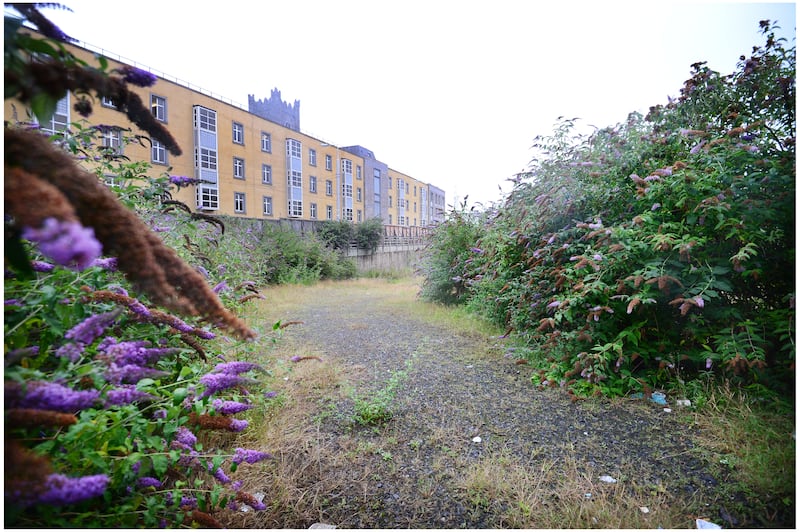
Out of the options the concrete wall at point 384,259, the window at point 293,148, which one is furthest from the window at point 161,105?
the concrete wall at point 384,259

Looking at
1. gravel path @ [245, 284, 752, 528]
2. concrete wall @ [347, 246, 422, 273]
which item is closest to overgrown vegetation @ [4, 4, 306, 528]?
gravel path @ [245, 284, 752, 528]

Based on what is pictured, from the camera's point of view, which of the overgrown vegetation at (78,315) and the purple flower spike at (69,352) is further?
the purple flower spike at (69,352)

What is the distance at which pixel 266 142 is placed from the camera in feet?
58.9

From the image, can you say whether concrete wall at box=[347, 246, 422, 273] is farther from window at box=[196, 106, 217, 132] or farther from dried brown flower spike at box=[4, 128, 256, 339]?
dried brown flower spike at box=[4, 128, 256, 339]

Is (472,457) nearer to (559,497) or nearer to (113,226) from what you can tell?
(559,497)

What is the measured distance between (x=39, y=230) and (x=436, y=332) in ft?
13.0

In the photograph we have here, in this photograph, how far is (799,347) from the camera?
1.53 m

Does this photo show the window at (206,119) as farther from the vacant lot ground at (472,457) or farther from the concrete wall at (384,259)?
the vacant lot ground at (472,457)

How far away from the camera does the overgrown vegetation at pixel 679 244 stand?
197 cm

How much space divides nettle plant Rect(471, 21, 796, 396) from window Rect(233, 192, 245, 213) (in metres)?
15.9

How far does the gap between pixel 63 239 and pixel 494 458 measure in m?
1.73

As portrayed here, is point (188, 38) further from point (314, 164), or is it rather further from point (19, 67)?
point (314, 164)

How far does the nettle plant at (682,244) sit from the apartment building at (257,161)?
3.63 m

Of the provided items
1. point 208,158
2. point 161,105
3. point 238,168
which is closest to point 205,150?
point 208,158
